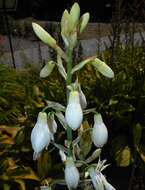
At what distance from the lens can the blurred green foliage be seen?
211 centimetres

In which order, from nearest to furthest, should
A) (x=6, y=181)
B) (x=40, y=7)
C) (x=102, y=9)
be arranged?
(x=6, y=181)
(x=102, y=9)
(x=40, y=7)

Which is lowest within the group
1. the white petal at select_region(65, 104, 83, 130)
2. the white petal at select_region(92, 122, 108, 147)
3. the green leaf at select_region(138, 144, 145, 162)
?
the green leaf at select_region(138, 144, 145, 162)

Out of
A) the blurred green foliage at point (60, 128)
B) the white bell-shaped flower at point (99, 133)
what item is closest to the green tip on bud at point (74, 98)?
the white bell-shaped flower at point (99, 133)

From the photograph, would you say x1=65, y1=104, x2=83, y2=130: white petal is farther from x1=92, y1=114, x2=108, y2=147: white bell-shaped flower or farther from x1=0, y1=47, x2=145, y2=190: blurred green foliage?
x1=0, y1=47, x2=145, y2=190: blurred green foliage

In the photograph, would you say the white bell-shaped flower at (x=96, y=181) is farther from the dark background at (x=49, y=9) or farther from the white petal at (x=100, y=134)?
the dark background at (x=49, y=9)

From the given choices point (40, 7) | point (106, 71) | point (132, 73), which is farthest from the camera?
point (40, 7)

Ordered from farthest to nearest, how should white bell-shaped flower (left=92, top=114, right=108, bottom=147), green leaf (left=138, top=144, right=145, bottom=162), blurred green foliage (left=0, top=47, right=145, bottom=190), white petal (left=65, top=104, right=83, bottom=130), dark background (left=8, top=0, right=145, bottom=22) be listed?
dark background (left=8, top=0, right=145, bottom=22)
green leaf (left=138, top=144, right=145, bottom=162)
blurred green foliage (left=0, top=47, right=145, bottom=190)
white bell-shaped flower (left=92, top=114, right=108, bottom=147)
white petal (left=65, top=104, right=83, bottom=130)

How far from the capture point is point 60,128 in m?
2.58

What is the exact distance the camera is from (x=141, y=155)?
2.28 m

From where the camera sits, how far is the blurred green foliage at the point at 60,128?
2.11 metres

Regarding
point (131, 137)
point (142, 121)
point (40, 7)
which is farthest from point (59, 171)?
point (40, 7)

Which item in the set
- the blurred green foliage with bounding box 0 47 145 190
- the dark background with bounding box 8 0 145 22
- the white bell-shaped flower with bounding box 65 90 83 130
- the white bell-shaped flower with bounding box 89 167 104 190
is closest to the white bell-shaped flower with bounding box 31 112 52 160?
the white bell-shaped flower with bounding box 65 90 83 130

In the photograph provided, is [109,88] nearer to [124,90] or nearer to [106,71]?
[124,90]

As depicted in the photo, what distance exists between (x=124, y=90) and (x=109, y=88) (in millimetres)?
177
